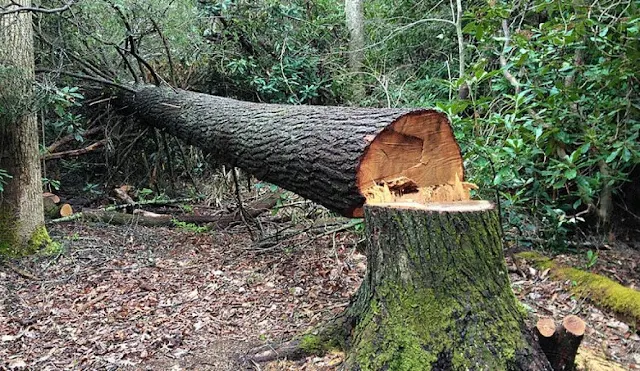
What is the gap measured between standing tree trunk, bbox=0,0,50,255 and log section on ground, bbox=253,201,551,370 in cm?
382

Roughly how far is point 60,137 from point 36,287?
312cm

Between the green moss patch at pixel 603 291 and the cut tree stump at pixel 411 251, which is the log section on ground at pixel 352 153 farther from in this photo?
the green moss patch at pixel 603 291

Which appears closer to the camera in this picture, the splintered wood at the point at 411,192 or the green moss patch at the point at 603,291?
the splintered wood at the point at 411,192

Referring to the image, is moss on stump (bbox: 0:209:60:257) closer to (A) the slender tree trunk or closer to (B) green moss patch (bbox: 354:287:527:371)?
(B) green moss patch (bbox: 354:287:527:371)

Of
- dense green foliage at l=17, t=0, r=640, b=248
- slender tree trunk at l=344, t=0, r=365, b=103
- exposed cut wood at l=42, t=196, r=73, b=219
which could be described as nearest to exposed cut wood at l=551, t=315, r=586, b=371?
dense green foliage at l=17, t=0, r=640, b=248

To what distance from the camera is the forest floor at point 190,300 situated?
297cm

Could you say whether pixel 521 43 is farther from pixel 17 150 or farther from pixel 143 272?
pixel 17 150

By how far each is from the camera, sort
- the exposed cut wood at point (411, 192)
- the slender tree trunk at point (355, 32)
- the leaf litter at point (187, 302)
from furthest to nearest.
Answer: the slender tree trunk at point (355, 32), the leaf litter at point (187, 302), the exposed cut wood at point (411, 192)

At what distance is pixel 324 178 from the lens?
273 cm

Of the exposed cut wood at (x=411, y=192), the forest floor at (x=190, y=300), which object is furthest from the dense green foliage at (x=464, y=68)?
the exposed cut wood at (x=411, y=192)

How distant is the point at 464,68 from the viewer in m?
6.05

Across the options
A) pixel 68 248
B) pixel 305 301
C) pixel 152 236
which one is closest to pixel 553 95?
pixel 305 301

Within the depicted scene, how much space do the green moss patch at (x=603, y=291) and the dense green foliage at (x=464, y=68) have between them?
1.45 ft

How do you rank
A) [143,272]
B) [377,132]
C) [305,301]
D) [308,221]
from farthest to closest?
[308,221] → [143,272] → [305,301] → [377,132]
